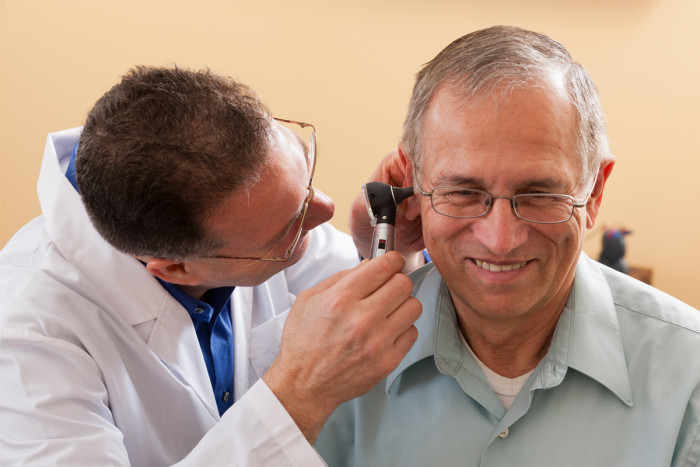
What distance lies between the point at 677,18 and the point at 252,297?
2.40 m

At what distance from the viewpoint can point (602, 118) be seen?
123cm

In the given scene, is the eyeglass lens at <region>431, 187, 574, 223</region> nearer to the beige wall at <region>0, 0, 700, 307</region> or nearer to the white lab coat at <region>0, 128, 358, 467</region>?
the white lab coat at <region>0, 128, 358, 467</region>

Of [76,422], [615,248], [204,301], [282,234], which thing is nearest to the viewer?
[76,422]

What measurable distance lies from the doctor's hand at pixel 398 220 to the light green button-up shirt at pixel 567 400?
237 mm

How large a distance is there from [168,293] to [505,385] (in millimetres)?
726

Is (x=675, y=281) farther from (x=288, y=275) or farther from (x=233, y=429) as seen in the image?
(x=233, y=429)

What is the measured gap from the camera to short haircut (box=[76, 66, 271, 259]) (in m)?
1.24

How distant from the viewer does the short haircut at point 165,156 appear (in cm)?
124

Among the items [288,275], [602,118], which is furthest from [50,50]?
[602,118]

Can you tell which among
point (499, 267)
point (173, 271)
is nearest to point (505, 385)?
point (499, 267)

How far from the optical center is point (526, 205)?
3.81 feet

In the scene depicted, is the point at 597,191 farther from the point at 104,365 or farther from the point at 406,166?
the point at 104,365

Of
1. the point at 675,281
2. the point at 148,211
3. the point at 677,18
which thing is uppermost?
the point at 148,211

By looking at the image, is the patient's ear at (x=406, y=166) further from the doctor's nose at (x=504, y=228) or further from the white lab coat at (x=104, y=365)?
the white lab coat at (x=104, y=365)
